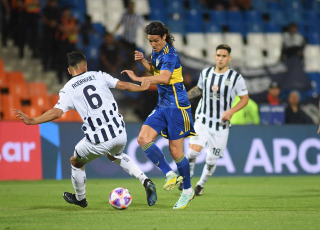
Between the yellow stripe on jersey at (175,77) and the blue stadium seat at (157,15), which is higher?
the blue stadium seat at (157,15)

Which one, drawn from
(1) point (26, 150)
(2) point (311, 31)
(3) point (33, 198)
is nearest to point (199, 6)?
(2) point (311, 31)

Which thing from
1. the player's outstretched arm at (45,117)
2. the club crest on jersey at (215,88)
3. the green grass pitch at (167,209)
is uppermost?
the club crest on jersey at (215,88)

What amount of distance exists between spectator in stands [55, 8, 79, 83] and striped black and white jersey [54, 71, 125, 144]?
8269mm

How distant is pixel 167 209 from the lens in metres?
8.02

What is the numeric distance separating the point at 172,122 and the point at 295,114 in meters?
8.27

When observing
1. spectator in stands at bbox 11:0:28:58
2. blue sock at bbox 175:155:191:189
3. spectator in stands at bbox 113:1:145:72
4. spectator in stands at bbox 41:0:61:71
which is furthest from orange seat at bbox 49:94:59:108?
blue sock at bbox 175:155:191:189

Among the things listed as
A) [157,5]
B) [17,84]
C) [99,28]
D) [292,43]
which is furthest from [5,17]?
[292,43]

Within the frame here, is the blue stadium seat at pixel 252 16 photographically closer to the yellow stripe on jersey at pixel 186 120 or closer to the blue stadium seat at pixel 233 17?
the blue stadium seat at pixel 233 17

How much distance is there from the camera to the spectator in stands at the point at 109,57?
16422mm

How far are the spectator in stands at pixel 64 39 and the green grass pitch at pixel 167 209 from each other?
423cm

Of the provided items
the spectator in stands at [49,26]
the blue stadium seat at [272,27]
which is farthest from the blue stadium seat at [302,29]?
the spectator in stands at [49,26]

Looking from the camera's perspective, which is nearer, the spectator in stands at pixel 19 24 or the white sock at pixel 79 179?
the white sock at pixel 79 179

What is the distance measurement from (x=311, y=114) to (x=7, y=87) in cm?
735

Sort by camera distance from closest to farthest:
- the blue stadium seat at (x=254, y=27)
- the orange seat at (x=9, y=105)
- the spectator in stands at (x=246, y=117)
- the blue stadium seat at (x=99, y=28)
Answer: the orange seat at (x=9, y=105)
the spectator in stands at (x=246, y=117)
the blue stadium seat at (x=99, y=28)
the blue stadium seat at (x=254, y=27)
